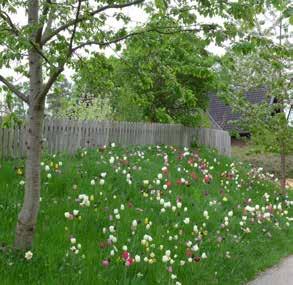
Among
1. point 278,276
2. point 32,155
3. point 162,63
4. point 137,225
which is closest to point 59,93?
point 32,155

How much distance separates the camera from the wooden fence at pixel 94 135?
1083cm

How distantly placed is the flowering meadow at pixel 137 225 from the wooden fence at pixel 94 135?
635 mm

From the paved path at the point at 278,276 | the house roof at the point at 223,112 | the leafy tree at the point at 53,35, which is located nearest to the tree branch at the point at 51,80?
the leafy tree at the point at 53,35

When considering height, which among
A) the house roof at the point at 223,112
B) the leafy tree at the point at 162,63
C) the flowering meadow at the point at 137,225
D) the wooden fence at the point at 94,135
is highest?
the house roof at the point at 223,112

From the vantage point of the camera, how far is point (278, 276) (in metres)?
8.04

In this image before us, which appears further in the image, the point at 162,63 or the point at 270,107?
the point at 270,107

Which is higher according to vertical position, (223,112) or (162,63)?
(223,112)

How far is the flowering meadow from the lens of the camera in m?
6.08

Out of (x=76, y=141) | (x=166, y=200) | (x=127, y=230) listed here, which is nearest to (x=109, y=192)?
(x=166, y=200)

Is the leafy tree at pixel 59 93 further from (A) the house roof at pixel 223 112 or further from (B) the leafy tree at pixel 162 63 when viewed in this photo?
(A) the house roof at pixel 223 112

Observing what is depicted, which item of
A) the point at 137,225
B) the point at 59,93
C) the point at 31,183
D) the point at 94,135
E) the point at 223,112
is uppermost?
the point at 223,112

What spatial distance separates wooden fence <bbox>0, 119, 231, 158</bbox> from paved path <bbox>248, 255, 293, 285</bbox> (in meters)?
5.28

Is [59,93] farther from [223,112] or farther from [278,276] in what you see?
[223,112]

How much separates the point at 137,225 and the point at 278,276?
7.16ft
